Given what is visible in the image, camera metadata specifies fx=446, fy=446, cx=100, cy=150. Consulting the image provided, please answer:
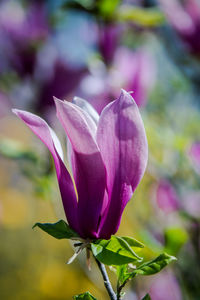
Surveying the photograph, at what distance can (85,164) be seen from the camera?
0.42 meters

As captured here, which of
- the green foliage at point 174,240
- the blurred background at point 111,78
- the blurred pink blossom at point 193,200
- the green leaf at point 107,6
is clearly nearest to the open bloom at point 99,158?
the green foliage at point 174,240

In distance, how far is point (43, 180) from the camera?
1.06 metres

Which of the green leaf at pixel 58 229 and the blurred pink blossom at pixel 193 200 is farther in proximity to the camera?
the blurred pink blossom at pixel 193 200

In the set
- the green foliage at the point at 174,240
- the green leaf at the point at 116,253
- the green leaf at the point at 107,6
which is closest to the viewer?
the green leaf at the point at 116,253

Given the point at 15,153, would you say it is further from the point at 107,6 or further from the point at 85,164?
the point at 85,164

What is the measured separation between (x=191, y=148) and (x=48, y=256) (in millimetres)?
1587

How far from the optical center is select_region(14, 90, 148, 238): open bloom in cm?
40

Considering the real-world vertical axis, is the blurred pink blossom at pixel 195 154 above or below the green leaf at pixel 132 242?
below

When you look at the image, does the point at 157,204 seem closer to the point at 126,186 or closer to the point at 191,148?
the point at 191,148

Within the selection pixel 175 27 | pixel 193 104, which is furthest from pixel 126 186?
pixel 193 104

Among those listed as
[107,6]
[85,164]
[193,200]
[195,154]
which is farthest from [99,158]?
[193,200]

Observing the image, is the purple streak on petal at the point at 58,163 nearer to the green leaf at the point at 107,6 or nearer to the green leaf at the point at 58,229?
the green leaf at the point at 58,229

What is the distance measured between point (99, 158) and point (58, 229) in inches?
3.0

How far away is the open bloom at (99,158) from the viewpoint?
405mm
